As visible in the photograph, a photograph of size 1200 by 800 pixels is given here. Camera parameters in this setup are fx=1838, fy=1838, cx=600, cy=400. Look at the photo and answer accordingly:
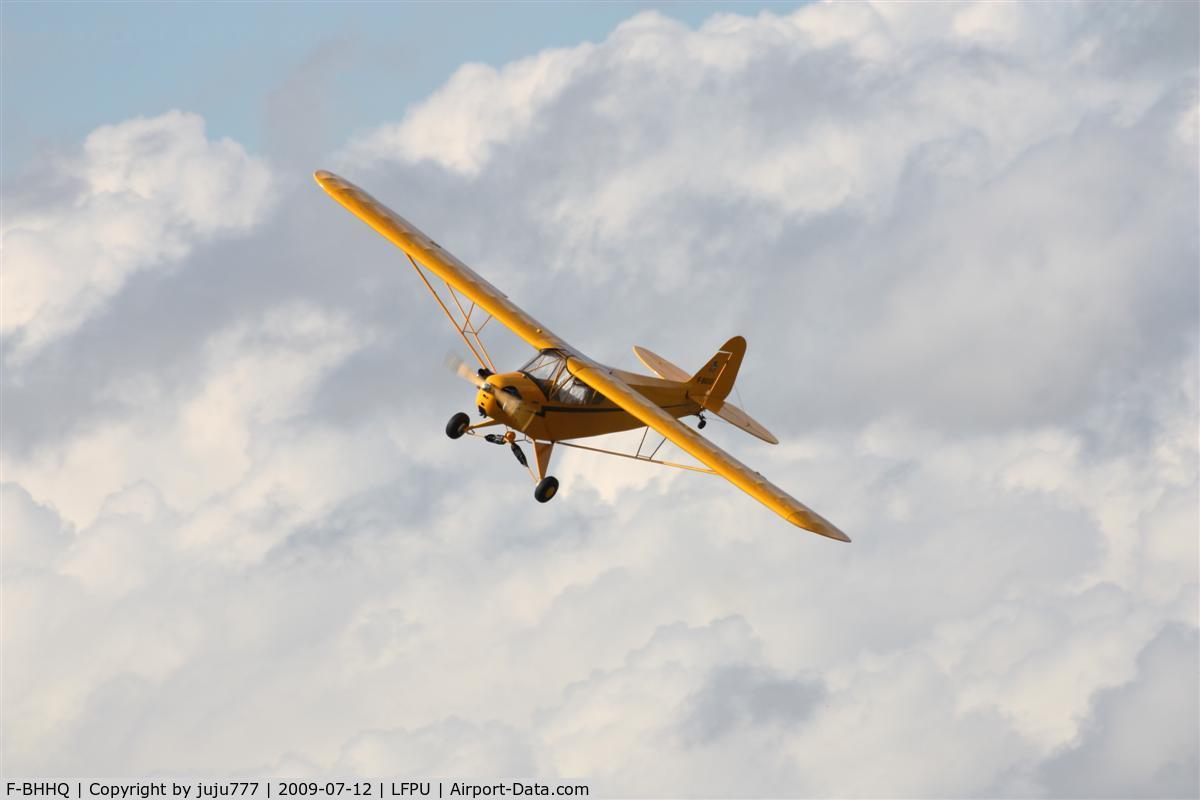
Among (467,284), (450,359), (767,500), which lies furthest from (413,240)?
(767,500)

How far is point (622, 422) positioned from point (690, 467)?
5.65 metres

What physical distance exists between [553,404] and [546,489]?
236 centimetres

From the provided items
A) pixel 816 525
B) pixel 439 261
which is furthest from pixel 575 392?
pixel 816 525

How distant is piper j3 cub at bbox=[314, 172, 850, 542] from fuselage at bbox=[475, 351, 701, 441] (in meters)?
0.03

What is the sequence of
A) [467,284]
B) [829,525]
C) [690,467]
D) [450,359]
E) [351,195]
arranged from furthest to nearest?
[351,195], [467,284], [450,359], [690,467], [829,525]

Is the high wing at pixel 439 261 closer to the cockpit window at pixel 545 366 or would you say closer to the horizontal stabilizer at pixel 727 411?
the cockpit window at pixel 545 366

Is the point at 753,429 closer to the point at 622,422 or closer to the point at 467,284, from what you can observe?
the point at 622,422

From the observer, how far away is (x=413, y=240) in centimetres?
5391

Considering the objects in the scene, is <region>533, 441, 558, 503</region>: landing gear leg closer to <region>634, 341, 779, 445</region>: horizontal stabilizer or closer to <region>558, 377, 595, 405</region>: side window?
<region>558, 377, 595, 405</region>: side window

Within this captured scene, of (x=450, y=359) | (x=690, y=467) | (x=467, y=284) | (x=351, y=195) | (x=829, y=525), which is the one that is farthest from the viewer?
(x=351, y=195)

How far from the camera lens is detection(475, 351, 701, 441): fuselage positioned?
155 ft

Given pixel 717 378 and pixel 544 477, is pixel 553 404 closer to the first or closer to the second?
pixel 544 477

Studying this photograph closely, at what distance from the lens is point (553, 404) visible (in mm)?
47969

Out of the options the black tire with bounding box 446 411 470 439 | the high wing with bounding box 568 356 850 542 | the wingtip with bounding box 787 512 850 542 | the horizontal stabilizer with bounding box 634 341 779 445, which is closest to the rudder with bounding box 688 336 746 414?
the horizontal stabilizer with bounding box 634 341 779 445
